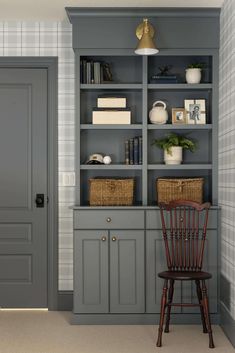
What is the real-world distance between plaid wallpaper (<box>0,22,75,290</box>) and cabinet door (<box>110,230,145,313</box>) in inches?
25.6

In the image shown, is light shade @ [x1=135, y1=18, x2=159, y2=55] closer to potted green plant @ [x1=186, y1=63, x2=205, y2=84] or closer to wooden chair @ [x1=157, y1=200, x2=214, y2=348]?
potted green plant @ [x1=186, y1=63, x2=205, y2=84]

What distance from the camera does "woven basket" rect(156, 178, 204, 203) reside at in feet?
16.1

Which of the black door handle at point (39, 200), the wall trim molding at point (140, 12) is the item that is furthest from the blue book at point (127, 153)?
the wall trim molding at point (140, 12)

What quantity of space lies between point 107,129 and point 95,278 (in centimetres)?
127

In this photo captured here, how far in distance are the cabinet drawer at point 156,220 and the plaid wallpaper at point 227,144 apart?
0.27ft

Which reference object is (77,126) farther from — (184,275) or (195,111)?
(184,275)

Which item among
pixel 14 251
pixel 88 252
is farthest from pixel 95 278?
pixel 14 251

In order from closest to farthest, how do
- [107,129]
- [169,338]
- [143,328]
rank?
1. [169,338]
2. [143,328]
3. [107,129]

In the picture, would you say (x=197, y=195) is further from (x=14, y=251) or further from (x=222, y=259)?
(x=14, y=251)

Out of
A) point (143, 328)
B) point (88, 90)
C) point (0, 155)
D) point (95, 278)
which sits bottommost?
point (143, 328)

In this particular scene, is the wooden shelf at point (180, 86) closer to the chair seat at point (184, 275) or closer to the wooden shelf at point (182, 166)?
the wooden shelf at point (182, 166)

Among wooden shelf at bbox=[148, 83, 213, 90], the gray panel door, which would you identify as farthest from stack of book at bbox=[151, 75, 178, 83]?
the gray panel door

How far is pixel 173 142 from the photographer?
4941mm

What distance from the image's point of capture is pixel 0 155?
5.34 metres
